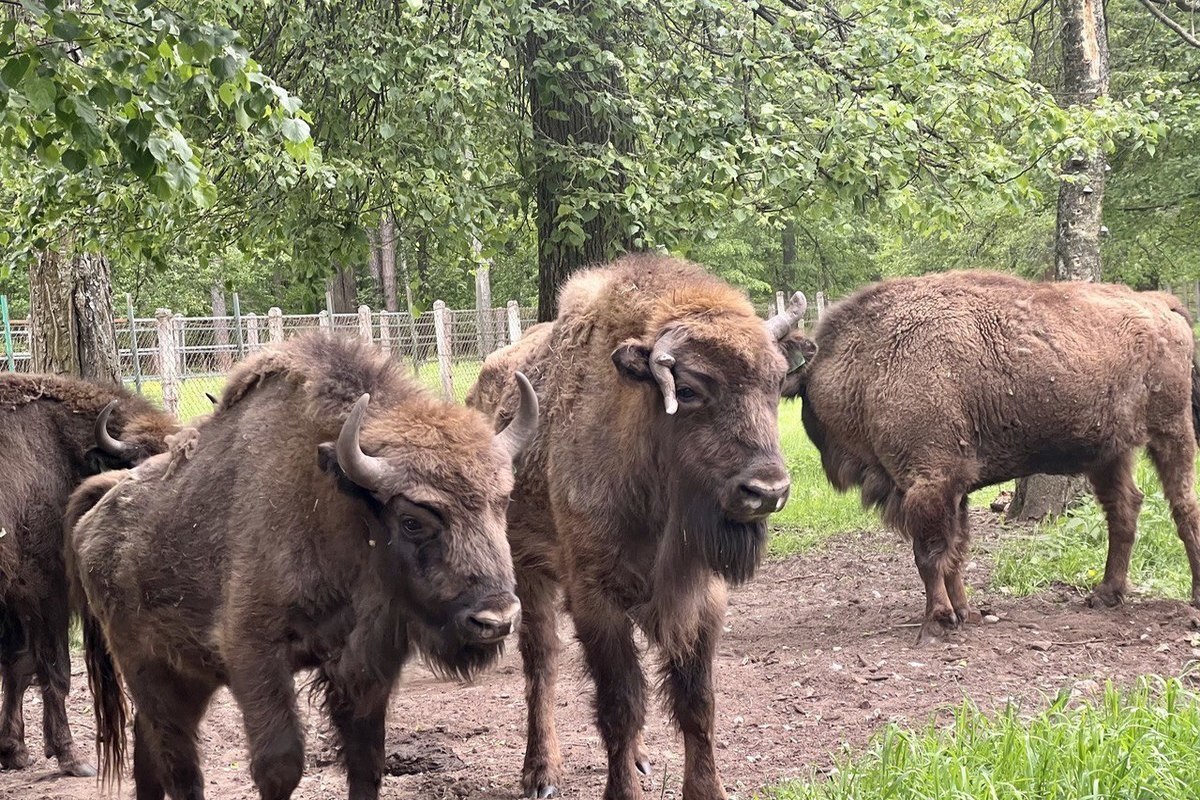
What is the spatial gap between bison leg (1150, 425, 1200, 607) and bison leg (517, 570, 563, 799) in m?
4.39

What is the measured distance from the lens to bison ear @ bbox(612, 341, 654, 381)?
487 centimetres

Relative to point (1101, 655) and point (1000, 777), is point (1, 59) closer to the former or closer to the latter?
point (1000, 777)

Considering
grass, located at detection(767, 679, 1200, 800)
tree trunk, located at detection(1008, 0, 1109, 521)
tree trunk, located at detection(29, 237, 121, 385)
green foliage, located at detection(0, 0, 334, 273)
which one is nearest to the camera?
grass, located at detection(767, 679, 1200, 800)

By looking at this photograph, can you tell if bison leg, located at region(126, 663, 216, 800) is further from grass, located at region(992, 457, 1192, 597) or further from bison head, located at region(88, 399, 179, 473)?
grass, located at region(992, 457, 1192, 597)

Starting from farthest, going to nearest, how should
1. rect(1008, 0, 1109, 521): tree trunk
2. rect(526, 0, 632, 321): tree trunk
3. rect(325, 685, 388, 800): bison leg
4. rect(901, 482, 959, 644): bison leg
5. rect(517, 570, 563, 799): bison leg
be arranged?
rect(1008, 0, 1109, 521): tree trunk < rect(526, 0, 632, 321): tree trunk < rect(901, 482, 959, 644): bison leg < rect(517, 570, 563, 799): bison leg < rect(325, 685, 388, 800): bison leg

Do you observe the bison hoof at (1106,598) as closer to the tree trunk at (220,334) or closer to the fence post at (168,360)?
the tree trunk at (220,334)

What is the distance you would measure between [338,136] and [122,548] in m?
4.93

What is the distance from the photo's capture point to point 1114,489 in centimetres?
798

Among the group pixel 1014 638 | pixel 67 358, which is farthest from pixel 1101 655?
pixel 67 358

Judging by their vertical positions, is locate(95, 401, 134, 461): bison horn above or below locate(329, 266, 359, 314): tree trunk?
below

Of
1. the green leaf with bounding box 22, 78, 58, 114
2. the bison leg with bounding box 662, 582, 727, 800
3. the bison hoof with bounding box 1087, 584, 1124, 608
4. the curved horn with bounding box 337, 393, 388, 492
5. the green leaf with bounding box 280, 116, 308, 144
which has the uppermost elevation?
the green leaf with bounding box 22, 78, 58, 114

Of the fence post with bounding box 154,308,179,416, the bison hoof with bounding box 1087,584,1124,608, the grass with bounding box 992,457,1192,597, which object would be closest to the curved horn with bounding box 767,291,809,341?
the bison hoof with bounding box 1087,584,1124,608

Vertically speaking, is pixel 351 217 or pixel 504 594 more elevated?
pixel 351 217

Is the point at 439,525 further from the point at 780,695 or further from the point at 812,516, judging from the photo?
the point at 812,516
